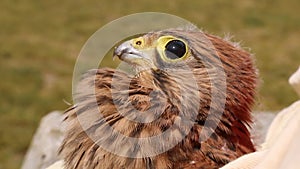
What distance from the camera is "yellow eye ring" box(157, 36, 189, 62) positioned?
49.9 inches

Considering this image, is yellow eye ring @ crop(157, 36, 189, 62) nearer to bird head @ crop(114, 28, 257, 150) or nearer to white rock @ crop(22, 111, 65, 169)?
bird head @ crop(114, 28, 257, 150)

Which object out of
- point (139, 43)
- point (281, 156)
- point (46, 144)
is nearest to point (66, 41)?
point (46, 144)

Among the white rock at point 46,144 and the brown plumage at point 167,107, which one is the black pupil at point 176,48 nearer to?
the brown plumage at point 167,107

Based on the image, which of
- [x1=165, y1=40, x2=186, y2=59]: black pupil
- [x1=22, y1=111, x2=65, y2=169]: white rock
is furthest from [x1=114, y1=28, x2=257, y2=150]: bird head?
[x1=22, y1=111, x2=65, y2=169]: white rock

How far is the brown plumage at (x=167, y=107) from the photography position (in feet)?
4.01

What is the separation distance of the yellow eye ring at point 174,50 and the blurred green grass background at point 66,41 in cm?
195

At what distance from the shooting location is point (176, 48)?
1.27 m

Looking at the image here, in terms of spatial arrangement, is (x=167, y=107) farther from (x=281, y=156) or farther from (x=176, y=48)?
(x=281, y=156)

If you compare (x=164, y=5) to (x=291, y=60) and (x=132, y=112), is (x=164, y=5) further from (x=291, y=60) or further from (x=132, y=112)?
(x=132, y=112)

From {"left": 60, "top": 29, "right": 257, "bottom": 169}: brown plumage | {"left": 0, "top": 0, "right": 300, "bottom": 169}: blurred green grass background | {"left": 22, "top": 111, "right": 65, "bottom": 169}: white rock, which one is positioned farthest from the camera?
{"left": 0, "top": 0, "right": 300, "bottom": 169}: blurred green grass background

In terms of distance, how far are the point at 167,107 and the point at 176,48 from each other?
0.12 meters

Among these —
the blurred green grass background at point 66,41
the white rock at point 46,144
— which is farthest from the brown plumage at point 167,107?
the blurred green grass background at point 66,41

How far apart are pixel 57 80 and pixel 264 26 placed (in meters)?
1.62

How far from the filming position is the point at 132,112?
124cm
